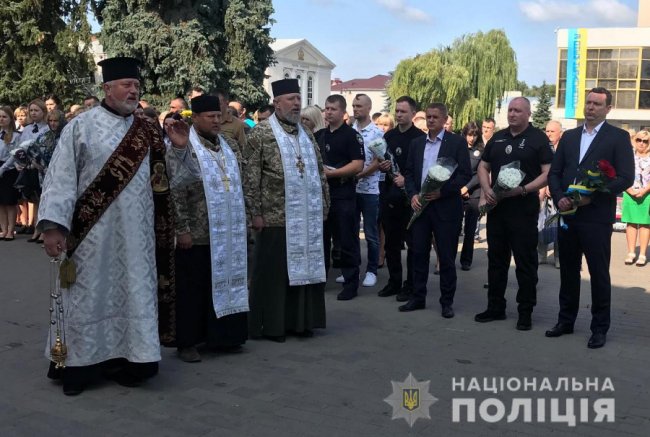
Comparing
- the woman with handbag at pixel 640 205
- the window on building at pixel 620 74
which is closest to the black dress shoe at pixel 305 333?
the woman with handbag at pixel 640 205

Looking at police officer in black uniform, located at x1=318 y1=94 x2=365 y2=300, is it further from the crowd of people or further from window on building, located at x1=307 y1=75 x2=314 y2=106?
window on building, located at x1=307 y1=75 x2=314 y2=106

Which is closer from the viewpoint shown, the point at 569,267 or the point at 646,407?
the point at 646,407

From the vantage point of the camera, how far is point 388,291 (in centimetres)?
834

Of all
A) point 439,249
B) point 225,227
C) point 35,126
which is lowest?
Result: point 439,249

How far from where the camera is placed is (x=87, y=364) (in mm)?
4879

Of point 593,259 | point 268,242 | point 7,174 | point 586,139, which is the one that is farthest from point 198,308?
point 7,174

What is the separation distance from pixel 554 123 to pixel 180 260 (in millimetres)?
6539

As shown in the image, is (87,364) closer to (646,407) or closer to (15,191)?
(646,407)

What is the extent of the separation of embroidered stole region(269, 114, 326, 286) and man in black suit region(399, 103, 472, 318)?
129 cm

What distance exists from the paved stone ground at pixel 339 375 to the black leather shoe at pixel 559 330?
78 millimetres

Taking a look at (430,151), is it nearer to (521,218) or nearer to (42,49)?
(521,218)

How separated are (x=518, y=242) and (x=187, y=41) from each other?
2359 centimetres

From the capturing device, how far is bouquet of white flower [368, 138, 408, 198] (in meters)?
8.16

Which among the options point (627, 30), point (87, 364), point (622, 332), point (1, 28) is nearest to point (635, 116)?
point (627, 30)
